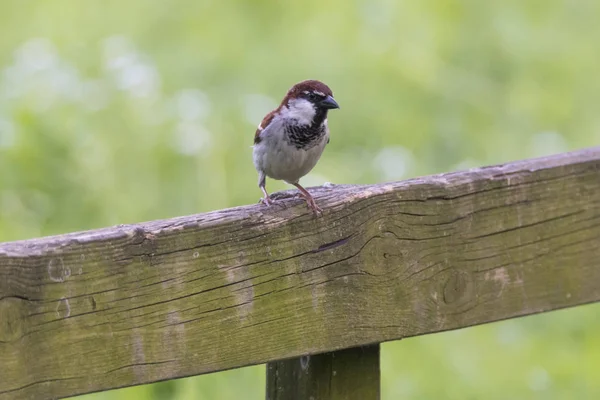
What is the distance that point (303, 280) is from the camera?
6.00ft

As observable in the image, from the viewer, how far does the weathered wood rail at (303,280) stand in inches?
60.3

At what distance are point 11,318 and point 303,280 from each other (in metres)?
0.57

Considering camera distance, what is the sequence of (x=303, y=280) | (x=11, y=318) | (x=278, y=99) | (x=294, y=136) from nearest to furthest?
(x=11, y=318) < (x=303, y=280) < (x=294, y=136) < (x=278, y=99)

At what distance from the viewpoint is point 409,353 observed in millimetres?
3648

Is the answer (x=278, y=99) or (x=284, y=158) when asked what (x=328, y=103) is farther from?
(x=278, y=99)

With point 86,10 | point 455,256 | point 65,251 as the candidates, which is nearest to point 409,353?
point 455,256

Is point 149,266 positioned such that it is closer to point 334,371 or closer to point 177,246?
point 177,246

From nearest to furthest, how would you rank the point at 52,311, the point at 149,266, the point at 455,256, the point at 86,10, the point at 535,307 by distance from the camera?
the point at 52,311
the point at 149,266
the point at 455,256
the point at 535,307
the point at 86,10

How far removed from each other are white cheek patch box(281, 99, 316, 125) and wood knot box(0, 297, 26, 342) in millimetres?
1855

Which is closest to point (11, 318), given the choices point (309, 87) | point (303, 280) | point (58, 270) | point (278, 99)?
point (58, 270)

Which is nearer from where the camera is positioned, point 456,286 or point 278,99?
point 456,286

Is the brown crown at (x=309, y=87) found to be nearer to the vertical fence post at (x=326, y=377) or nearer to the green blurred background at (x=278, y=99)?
the green blurred background at (x=278, y=99)

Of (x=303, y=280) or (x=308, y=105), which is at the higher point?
(x=308, y=105)

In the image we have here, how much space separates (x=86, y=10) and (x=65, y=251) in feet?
15.1
